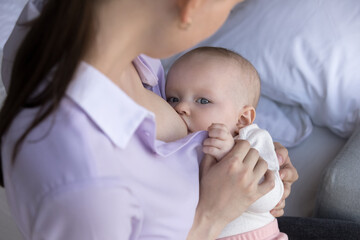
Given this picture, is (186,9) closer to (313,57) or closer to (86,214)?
(86,214)

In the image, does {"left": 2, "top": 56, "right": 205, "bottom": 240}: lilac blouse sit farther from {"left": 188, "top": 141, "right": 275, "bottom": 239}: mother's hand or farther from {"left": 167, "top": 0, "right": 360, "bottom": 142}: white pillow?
{"left": 167, "top": 0, "right": 360, "bottom": 142}: white pillow

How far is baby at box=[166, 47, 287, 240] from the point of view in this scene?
1.03 meters

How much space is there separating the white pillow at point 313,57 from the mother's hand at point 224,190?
771 mm

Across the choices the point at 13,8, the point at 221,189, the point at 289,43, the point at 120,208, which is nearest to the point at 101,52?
the point at 120,208

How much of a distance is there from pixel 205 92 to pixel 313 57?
0.62 m

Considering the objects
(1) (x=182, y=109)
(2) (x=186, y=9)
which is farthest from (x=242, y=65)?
(2) (x=186, y=9)

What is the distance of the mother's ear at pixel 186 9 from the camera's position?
25.6 inches

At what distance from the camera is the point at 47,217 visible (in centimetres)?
66

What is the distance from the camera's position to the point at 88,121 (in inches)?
25.8

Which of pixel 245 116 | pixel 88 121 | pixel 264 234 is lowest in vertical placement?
pixel 264 234

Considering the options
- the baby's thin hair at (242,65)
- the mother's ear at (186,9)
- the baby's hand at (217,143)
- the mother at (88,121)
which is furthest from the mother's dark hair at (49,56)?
the baby's thin hair at (242,65)

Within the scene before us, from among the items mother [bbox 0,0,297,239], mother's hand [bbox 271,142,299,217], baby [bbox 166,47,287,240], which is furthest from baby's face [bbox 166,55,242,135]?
mother [bbox 0,0,297,239]

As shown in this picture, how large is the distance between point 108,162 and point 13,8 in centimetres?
154

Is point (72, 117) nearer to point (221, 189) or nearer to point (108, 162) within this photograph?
point (108, 162)
